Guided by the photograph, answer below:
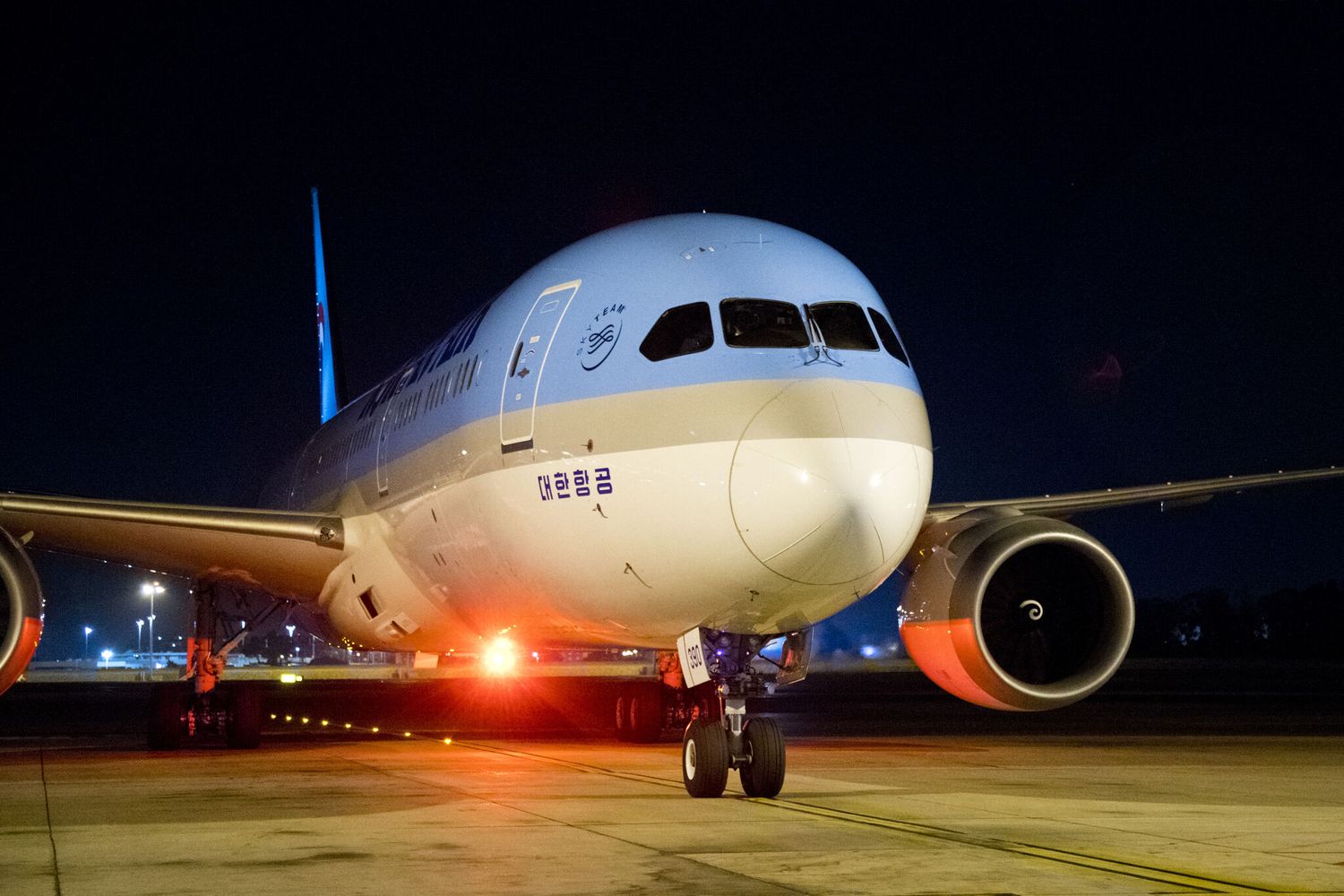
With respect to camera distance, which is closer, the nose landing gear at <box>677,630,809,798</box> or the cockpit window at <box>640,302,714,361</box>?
the cockpit window at <box>640,302,714,361</box>

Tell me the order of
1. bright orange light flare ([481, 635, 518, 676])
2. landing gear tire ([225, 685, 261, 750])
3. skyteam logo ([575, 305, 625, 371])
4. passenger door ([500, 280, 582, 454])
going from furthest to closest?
landing gear tire ([225, 685, 261, 750]), bright orange light flare ([481, 635, 518, 676]), passenger door ([500, 280, 582, 454]), skyteam logo ([575, 305, 625, 371])

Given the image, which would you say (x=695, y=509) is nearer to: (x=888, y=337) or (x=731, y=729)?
(x=731, y=729)

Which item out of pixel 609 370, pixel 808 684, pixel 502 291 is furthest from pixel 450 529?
pixel 808 684

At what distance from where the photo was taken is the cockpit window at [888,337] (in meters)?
9.74

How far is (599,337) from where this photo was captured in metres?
9.88

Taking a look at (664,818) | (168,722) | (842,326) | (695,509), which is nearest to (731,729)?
(664,818)

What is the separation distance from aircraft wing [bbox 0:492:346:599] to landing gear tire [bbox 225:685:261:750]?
3.82 feet

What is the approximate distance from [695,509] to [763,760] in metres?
1.94

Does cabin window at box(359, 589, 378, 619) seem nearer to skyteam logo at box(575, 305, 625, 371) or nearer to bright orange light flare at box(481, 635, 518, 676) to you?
bright orange light flare at box(481, 635, 518, 676)

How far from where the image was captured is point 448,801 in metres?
9.80

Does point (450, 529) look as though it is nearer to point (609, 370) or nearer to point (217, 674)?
point (609, 370)

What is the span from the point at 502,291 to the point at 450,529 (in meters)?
2.06

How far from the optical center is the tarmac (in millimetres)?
6664

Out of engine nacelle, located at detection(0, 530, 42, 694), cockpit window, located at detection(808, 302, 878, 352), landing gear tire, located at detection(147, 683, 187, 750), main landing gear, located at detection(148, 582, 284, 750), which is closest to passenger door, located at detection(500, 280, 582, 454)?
cockpit window, located at detection(808, 302, 878, 352)
